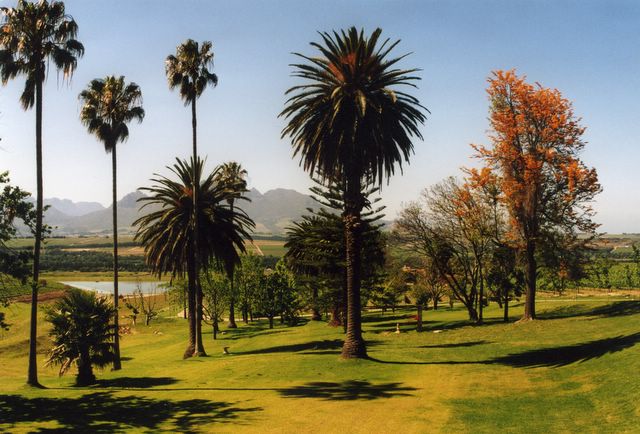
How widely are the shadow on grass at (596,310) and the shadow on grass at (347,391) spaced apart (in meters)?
21.4

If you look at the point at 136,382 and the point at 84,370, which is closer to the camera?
the point at 136,382

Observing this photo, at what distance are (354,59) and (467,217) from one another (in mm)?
21691

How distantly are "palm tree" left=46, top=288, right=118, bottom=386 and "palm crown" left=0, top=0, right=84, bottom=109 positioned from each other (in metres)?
10.6

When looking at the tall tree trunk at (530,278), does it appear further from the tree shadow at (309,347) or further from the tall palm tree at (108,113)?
the tall palm tree at (108,113)

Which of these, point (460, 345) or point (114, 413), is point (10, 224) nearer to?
point (114, 413)

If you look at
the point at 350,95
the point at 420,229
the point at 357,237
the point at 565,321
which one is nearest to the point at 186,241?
the point at 357,237

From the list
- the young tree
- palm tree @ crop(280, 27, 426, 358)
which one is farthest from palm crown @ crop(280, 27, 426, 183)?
the young tree

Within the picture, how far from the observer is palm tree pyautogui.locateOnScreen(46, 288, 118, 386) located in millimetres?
25609

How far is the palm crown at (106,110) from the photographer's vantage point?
3428 centimetres

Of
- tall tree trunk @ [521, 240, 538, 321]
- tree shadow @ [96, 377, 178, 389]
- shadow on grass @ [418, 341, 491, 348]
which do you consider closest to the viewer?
tree shadow @ [96, 377, 178, 389]

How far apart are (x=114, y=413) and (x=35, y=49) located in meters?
17.4

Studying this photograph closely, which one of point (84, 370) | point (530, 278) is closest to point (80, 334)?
point (84, 370)

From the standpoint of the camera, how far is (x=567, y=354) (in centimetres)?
2509

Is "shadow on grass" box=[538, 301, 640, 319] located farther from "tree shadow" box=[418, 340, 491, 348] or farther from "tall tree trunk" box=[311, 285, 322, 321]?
"tall tree trunk" box=[311, 285, 322, 321]
